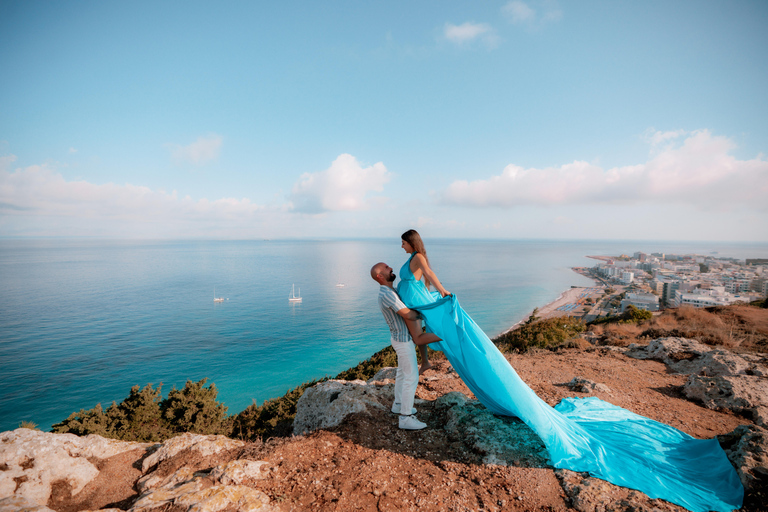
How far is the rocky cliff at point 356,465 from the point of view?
317 centimetres

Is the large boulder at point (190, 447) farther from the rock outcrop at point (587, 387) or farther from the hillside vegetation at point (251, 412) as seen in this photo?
the rock outcrop at point (587, 387)

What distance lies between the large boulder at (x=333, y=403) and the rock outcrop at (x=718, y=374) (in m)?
5.93

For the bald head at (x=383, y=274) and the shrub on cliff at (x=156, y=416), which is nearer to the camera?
the bald head at (x=383, y=274)

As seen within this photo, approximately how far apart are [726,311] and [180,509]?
22082 millimetres

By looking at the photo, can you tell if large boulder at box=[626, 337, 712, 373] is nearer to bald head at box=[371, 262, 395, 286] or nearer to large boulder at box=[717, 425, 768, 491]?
large boulder at box=[717, 425, 768, 491]

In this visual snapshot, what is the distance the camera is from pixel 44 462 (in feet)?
12.2

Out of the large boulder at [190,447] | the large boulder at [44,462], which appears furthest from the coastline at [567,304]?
the large boulder at [44,462]

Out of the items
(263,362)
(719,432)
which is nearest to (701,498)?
(719,432)

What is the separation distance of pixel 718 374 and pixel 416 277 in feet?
26.8

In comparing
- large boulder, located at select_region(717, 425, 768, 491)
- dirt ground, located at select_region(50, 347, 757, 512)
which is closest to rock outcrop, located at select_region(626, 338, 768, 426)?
dirt ground, located at select_region(50, 347, 757, 512)

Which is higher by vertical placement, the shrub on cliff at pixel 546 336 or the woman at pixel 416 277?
the woman at pixel 416 277

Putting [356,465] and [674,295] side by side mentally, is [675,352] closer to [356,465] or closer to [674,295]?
[356,465]

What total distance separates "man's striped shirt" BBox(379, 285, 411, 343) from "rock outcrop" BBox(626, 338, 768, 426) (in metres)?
5.63

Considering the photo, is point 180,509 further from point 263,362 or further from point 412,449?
point 263,362
